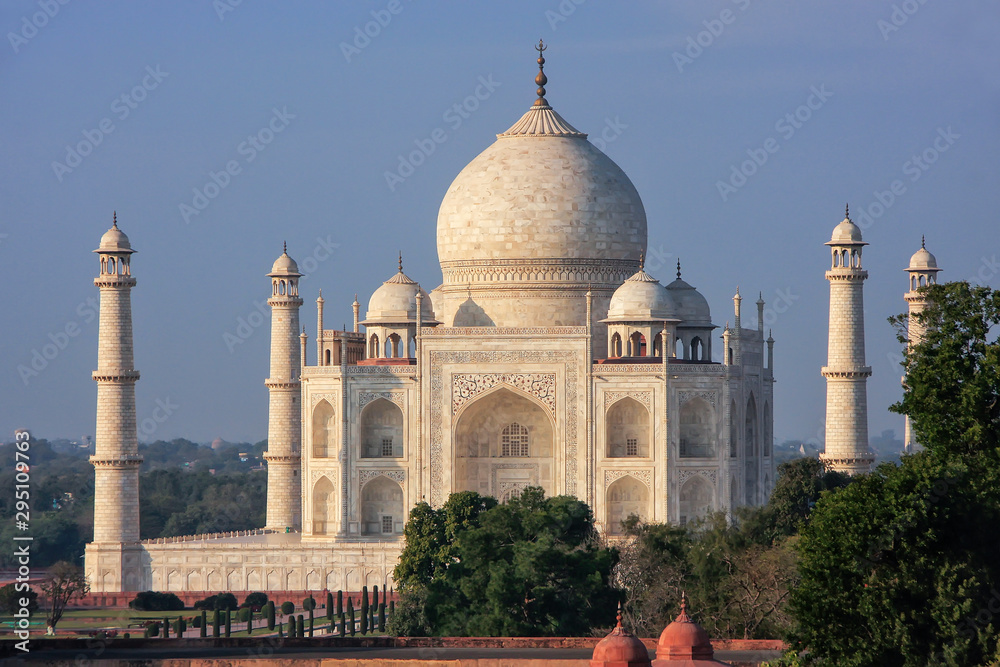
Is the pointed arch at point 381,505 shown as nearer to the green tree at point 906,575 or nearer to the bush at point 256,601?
the bush at point 256,601

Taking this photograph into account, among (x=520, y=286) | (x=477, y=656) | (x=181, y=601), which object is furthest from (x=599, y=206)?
(x=477, y=656)

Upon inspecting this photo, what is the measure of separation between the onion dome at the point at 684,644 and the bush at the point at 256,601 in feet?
50.9

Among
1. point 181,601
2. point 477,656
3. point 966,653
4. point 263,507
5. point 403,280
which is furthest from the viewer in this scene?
point 263,507

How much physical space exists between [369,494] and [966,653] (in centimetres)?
2084

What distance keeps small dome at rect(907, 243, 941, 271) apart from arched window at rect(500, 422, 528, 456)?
919 centimetres

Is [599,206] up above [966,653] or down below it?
above

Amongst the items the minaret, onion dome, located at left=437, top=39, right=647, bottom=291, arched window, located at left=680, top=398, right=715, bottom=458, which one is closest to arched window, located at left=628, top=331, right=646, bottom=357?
arched window, located at left=680, top=398, right=715, bottom=458

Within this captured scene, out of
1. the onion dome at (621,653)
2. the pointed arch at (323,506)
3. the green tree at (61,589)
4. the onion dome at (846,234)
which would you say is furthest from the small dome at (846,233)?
the onion dome at (621,653)

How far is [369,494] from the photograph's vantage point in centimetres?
4044

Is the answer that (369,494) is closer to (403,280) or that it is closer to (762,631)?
(403,280)

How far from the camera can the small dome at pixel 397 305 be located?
41656 millimetres

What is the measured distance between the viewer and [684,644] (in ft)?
78.7

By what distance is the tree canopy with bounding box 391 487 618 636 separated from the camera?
30.2 metres

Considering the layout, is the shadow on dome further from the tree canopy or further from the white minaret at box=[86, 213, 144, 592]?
the tree canopy
